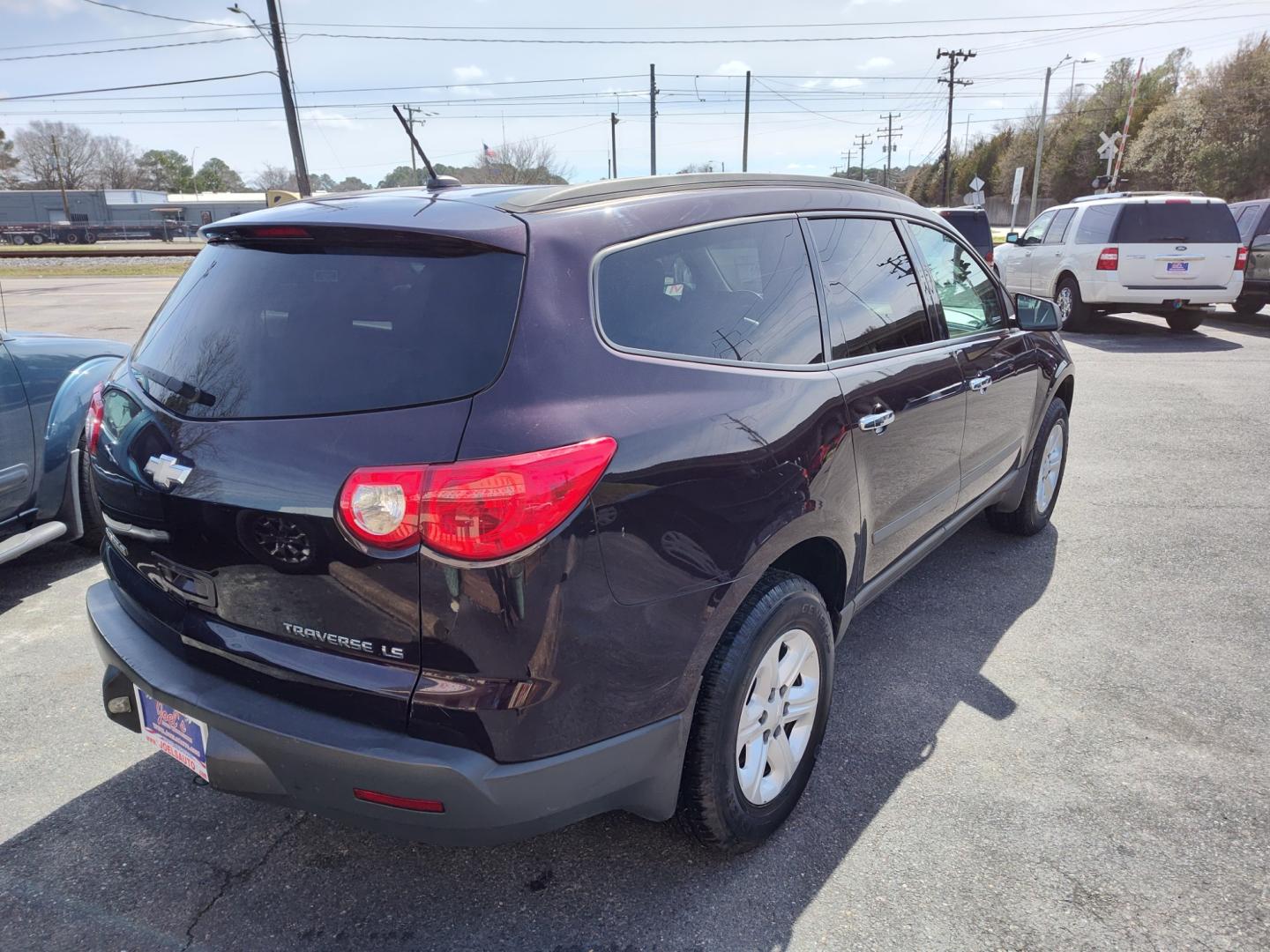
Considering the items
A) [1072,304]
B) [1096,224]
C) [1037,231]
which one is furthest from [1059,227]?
[1072,304]

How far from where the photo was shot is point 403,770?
5.67ft

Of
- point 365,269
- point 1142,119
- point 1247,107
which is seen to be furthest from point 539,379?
point 1142,119

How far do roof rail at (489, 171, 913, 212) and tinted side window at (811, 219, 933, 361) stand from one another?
0.62 feet

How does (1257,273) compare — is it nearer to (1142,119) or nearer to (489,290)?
(489,290)

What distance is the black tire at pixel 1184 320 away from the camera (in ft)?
41.3

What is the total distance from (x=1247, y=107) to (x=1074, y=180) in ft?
67.8

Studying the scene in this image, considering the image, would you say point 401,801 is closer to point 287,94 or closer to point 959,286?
point 959,286

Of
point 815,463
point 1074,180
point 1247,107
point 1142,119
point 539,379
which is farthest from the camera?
point 1074,180

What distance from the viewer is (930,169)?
8725 centimetres

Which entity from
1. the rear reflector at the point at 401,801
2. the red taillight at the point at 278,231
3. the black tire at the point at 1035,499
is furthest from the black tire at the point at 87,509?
the black tire at the point at 1035,499

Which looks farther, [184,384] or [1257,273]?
[1257,273]

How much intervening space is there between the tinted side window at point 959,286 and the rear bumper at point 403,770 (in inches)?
92.5

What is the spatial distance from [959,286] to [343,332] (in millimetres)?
2848

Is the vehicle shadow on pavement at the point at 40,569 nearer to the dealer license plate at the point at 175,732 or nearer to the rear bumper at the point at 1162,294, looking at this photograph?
the dealer license plate at the point at 175,732
